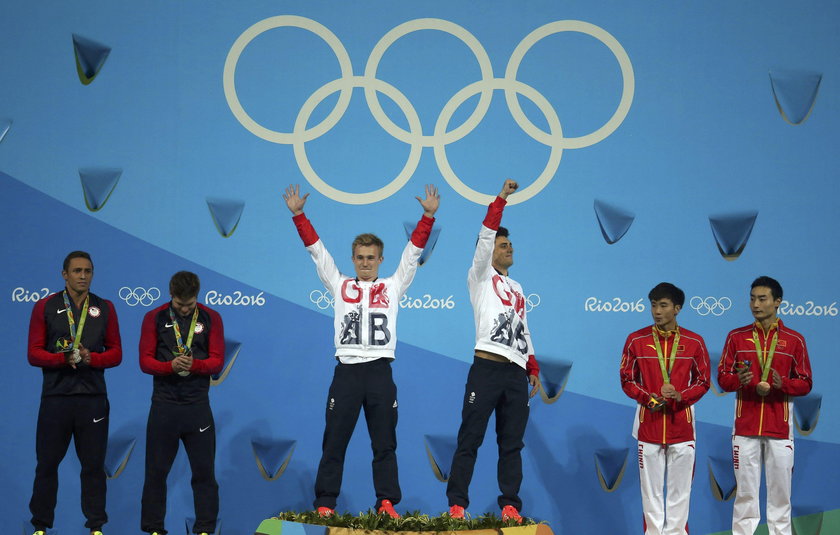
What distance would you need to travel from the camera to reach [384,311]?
5.06m

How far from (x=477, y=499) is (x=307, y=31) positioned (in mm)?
3626

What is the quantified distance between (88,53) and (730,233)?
4.88 metres

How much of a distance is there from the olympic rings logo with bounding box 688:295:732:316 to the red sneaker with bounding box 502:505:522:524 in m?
2.38

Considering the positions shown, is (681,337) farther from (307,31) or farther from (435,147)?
(307,31)

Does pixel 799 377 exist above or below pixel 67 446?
above

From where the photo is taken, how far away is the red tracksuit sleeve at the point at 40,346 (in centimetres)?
502

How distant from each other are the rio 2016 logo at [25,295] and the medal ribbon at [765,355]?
16.0 ft

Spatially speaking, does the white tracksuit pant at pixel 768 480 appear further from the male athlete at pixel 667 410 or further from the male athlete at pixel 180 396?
the male athlete at pixel 180 396

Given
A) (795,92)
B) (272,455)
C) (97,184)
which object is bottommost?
(272,455)

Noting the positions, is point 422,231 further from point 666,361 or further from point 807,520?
point 807,520

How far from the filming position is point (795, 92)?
21.5ft

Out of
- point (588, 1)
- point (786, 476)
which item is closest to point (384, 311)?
point (786, 476)

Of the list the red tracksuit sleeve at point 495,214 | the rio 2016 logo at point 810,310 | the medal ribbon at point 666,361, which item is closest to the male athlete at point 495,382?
the red tracksuit sleeve at point 495,214

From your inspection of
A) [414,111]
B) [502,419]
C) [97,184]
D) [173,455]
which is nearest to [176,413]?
[173,455]
